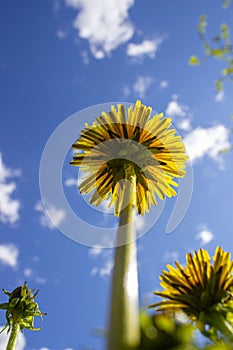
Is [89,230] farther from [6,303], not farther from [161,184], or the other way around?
[6,303]

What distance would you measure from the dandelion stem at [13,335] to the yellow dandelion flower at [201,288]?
2812 mm

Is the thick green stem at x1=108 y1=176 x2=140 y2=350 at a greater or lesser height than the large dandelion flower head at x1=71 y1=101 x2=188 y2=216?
lesser

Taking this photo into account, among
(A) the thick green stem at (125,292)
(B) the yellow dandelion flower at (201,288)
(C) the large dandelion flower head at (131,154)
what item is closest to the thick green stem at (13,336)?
(C) the large dandelion flower head at (131,154)

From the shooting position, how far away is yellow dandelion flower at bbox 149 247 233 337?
2639 mm

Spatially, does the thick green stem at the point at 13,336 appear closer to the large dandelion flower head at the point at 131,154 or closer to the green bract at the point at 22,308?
the green bract at the point at 22,308

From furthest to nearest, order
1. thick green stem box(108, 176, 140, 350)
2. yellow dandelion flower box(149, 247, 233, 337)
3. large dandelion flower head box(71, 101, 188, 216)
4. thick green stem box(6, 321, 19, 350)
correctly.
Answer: thick green stem box(6, 321, 19, 350), large dandelion flower head box(71, 101, 188, 216), yellow dandelion flower box(149, 247, 233, 337), thick green stem box(108, 176, 140, 350)

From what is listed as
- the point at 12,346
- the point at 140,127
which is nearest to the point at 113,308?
the point at 140,127

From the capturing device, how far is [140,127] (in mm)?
3834

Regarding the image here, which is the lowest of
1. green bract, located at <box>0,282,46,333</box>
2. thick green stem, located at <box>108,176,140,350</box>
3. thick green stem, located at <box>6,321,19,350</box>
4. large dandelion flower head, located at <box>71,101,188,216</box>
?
thick green stem, located at <box>108,176,140,350</box>

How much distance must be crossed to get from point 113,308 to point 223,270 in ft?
3.71

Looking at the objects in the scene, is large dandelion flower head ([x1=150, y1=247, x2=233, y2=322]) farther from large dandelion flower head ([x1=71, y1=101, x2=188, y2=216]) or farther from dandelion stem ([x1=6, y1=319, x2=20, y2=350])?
dandelion stem ([x1=6, y1=319, x2=20, y2=350])

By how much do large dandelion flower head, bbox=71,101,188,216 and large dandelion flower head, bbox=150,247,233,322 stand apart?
Answer: 35.5 inches

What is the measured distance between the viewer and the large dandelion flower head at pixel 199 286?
107 inches

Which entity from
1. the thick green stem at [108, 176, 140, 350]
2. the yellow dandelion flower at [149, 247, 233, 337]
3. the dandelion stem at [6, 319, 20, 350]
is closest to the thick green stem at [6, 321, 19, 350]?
the dandelion stem at [6, 319, 20, 350]
